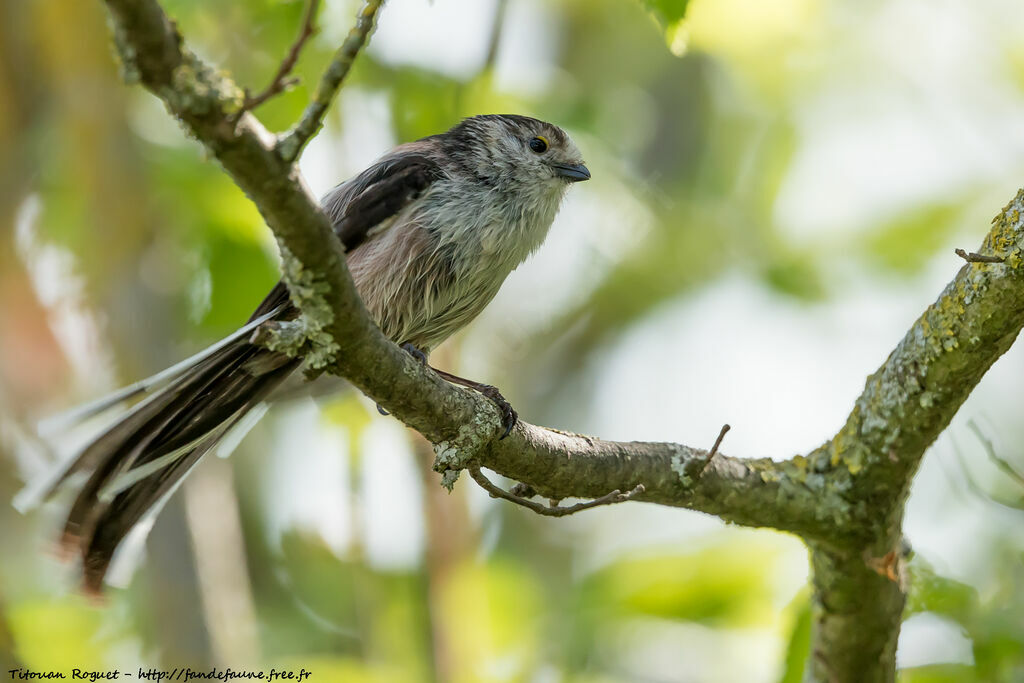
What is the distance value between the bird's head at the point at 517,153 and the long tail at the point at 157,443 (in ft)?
4.66

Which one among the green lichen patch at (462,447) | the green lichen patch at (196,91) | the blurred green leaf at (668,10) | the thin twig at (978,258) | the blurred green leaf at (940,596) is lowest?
the green lichen patch at (196,91)

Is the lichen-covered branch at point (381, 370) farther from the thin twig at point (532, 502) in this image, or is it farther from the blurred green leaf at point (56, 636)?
the blurred green leaf at point (56, 636)

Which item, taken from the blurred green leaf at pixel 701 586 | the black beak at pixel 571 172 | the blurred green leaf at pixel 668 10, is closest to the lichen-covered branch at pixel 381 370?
the blurred green leaf at pixel 701 586

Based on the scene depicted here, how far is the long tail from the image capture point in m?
3.24

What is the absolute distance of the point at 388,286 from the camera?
13.5 ft

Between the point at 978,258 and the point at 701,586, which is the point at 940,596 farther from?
the point at 978,258

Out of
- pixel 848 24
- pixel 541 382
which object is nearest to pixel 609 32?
pixel 848 24

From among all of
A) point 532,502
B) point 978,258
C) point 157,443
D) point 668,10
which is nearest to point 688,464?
point 532,502

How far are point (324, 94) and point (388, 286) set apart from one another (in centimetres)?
223

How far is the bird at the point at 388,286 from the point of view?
327 cm

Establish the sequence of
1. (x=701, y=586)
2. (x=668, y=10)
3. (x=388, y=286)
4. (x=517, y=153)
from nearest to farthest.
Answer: (x=668, y=10), (x=388, y=286), (x=701, y=586), (x=517, y=153)

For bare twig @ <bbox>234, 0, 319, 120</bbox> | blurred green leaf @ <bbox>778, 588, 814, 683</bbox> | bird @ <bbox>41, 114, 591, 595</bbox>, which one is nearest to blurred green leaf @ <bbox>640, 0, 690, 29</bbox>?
bird @ <bbox>41, 114, 591, 595</bbox>

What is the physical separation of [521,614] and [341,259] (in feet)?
11.9

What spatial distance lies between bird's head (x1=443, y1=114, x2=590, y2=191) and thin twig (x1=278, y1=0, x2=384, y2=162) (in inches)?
103
